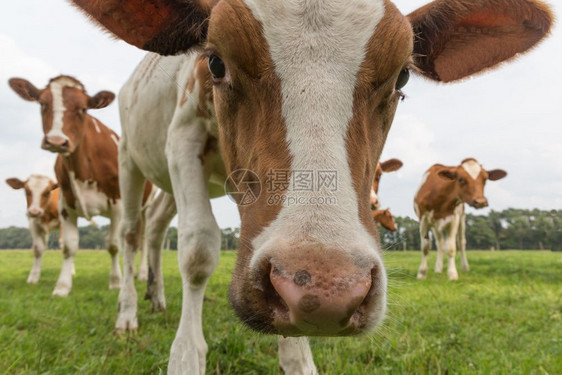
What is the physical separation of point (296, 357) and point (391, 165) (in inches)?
332

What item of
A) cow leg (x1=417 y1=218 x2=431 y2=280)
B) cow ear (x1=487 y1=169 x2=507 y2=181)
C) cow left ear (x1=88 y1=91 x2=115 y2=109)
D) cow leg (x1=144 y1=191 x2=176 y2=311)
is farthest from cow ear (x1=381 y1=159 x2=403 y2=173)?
cow leg (x1=144 y1=191 x2=176 y2=311)

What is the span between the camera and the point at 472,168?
37.2 feet

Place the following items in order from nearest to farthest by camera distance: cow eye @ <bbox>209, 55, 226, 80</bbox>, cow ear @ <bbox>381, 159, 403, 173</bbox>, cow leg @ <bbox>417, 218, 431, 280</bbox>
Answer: cow eye @ <bbox>209, 55, 226, 80</bbox> < cow leg @ <bbox>417, 218, 431, 280</bbox> < cow ear @ <bbox>381, 159, 403, 173</bbox>

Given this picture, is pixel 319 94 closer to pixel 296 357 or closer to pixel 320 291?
pixel 320 291

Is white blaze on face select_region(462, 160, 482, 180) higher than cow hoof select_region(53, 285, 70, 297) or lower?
higher

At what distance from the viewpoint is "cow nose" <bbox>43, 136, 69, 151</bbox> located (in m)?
6.60

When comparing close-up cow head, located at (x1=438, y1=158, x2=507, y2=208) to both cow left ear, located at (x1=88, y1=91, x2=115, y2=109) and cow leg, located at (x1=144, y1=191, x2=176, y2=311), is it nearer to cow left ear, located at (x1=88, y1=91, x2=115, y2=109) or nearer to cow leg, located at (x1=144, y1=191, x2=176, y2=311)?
cow left ear, located at (x1=88, y1=91, x2=115, y2=109)

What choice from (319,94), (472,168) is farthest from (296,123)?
(472,168)

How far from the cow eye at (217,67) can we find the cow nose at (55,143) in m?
5.48

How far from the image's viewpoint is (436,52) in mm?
2727

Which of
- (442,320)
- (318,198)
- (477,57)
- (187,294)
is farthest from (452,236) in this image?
(318,198)

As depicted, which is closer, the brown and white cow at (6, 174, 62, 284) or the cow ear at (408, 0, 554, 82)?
the cow ear at (408, 0, 554, 82)

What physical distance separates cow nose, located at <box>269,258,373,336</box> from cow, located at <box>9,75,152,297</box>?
6513mm

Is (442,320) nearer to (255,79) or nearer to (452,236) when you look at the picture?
(255,79)
